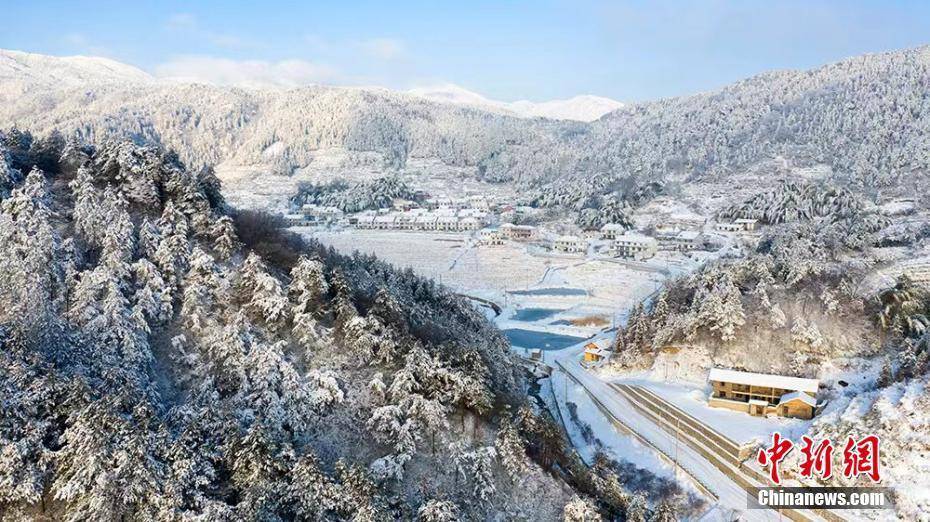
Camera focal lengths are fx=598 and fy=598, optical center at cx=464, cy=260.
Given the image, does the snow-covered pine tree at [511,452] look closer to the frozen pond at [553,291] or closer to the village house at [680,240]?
the frozen pond at [553,291]

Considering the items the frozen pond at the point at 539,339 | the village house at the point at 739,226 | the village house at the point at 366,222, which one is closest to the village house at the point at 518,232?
the village house at the point at 366,222

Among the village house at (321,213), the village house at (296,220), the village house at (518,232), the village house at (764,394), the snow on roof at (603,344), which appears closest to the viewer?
the village house at (764,394)

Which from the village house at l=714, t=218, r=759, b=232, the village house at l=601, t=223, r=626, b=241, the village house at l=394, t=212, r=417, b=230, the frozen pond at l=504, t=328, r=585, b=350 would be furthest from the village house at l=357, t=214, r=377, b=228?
the frozen pond at l=504, t=328, r=585, b=350

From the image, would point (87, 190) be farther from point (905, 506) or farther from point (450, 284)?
point (450, 284)

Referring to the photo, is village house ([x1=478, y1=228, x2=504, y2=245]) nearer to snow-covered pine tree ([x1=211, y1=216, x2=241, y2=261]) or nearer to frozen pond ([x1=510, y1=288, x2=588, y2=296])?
frozen pond ([x1=510, y1=288, x2=588, y2=296])

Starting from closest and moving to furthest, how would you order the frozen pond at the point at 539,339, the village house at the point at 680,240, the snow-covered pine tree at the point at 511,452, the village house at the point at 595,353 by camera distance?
the snow-covered pine tree at the point at 511,452, the village house at the point at 595,353, the frozen pond at the point at 539,339, the village house at the point at 680,240

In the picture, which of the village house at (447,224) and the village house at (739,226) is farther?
the village house at (447,224)
